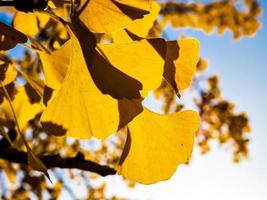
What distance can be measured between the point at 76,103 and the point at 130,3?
7.0 inches

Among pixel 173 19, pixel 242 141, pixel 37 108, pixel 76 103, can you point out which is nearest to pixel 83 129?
pixel 76 103

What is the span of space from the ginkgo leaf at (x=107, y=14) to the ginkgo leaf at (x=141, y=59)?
5cm

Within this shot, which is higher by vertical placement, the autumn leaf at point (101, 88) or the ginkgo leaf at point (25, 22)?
the autumn leaf at point (101, 88)

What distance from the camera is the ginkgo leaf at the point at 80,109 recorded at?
0.55 m

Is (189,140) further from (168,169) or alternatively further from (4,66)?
(4,66)

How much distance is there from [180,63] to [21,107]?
0.56 meters

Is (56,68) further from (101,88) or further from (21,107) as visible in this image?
(21,107)

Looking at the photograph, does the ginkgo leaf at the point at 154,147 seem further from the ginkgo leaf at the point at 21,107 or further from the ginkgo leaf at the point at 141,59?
the ginkgo leaf at the point at 21,107

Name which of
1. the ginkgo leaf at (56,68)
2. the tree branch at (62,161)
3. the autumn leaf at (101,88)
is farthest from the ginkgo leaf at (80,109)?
the tree branch at (62,161)

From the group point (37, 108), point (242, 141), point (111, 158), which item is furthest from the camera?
point (242, 141)

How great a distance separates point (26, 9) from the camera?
0.56 m

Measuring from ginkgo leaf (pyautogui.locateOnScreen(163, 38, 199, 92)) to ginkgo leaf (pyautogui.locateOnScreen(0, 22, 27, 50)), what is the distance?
0.77ft

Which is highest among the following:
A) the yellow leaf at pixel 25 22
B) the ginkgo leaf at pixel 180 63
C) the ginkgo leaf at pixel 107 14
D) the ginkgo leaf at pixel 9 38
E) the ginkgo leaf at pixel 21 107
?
the ginkgo leaf at pixel 107 14

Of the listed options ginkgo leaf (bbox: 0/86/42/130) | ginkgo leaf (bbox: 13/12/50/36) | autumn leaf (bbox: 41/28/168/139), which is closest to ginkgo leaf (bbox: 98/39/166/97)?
autumn leaf (bbox: 41/28/168/139)
